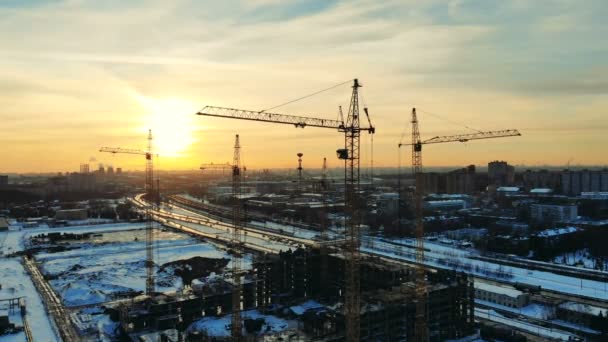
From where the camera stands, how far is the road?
12594 millimetres

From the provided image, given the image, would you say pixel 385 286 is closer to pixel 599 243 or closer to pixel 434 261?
pixel 434 261

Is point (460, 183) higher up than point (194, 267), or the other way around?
point (460, 183)

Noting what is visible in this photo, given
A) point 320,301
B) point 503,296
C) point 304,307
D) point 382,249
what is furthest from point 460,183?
point 304,307

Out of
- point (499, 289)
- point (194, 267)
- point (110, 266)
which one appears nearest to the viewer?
point (499, 289)

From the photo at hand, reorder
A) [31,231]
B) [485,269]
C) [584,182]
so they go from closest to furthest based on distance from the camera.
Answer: [485,269], [31,231], [584,182]

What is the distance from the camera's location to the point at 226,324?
1302 centimetres

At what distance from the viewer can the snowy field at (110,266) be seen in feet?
54.9

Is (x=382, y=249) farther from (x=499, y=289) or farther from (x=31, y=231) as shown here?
(x=31, y=231)

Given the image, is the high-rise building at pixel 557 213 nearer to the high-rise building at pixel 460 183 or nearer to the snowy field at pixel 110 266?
the high-rise building at pixel 460 183

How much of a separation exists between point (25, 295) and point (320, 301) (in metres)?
10.8

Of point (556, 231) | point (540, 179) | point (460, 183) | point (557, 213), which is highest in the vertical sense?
point (540, 179)

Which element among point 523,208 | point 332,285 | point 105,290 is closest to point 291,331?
point 332,285

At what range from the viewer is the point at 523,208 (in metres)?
36.3

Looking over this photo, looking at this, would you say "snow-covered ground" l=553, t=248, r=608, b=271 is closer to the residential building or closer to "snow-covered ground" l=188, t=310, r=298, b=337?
the residential building
